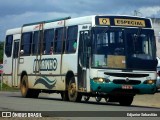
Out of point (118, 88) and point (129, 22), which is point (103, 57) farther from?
point (129, 22)

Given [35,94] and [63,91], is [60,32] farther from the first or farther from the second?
[35,94]

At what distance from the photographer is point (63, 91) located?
1016 inches

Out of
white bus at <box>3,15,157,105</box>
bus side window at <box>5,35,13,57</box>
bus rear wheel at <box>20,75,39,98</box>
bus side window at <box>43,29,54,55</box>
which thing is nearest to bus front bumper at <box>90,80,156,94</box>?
white bus at <box>3,15,157,105</box>

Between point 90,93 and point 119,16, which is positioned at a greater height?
point 119,16

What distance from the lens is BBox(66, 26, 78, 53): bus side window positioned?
24.5 m

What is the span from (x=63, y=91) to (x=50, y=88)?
4.14ft

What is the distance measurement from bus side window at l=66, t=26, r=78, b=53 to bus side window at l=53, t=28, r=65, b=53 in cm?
61

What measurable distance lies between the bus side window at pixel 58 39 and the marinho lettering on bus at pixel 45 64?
1.67 feet

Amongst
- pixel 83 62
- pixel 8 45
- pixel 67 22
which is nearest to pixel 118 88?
pixel 83 62

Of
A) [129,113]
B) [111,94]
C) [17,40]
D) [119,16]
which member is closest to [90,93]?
[111,94]

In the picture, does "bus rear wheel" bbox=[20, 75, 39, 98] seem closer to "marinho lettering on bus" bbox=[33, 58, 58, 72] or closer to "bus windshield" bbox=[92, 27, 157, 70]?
"marinho lettering on bus" bbox=[33, 58, 58, 72]

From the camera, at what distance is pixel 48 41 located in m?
27.2

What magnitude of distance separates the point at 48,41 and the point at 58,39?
1.08 metres

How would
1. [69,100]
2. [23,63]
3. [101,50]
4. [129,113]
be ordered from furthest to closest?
1. [23,63]
2. [69,100]
3. [101,50]
4. [129,113]
